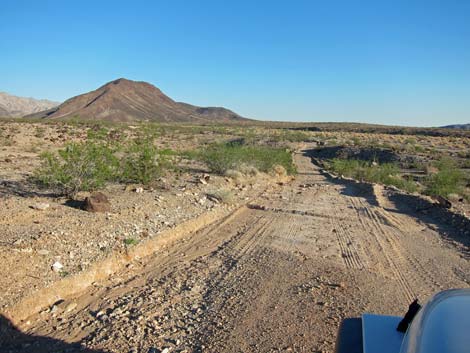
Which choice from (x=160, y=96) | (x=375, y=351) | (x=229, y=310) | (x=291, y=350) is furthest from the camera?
(x=160, y=96)

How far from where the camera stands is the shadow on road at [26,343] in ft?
16.7

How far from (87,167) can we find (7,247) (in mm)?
4621

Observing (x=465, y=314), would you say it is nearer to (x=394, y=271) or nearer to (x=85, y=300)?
(x=85, y=300)

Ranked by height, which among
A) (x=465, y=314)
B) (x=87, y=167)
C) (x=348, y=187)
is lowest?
(x=348, y=187)

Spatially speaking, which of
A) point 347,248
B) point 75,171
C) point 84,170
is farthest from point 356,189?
point 75,171

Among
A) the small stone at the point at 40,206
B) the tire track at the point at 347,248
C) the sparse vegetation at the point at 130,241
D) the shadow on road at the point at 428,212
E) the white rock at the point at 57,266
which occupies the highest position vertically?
the small stone at the point at 40,206

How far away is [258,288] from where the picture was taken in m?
6.87

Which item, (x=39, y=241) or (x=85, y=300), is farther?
(x=39, y=241)

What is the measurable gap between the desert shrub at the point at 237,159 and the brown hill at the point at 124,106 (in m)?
123

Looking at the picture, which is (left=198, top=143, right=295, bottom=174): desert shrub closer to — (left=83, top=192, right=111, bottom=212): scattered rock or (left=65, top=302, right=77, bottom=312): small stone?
(left=83, top=192, right=111, bottom=212): scattered rock

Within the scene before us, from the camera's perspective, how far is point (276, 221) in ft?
38.5

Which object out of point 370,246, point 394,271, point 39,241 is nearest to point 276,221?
point 370,246

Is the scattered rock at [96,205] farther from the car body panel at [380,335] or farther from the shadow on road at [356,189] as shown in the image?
the shadow on road at [356,189]

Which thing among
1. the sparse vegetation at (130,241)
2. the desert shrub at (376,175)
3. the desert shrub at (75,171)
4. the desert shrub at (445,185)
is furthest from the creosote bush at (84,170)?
the desert shrub at (376,175)
